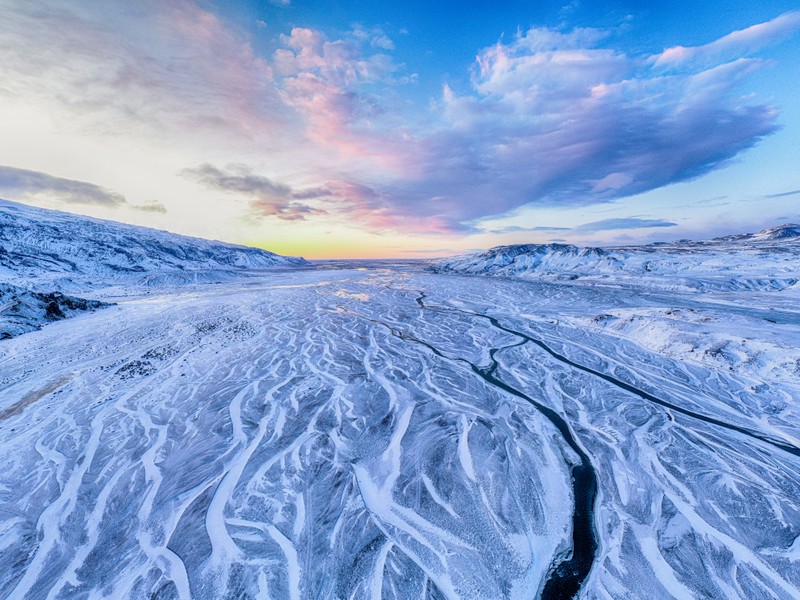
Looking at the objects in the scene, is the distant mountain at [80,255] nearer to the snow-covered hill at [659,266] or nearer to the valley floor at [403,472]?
the valley floor at [403,472]

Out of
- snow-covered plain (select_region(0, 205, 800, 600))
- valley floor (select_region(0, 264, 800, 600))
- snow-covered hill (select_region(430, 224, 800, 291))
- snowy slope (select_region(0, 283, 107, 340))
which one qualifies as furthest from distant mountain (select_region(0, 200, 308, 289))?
snow-covered hill (select_region(430, 224, 800, 291))

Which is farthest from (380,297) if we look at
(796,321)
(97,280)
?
(97,280)

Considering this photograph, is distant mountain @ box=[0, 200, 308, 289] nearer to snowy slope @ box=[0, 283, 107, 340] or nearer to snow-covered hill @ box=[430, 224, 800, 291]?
snowy slope @ box=[0, 283, 107, 340]

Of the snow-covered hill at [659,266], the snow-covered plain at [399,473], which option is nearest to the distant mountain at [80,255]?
the snow-covered plain at [399,473]

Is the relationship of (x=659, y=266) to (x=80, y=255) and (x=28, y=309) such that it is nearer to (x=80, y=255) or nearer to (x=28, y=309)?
(x=28, y=309)

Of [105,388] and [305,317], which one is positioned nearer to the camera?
[105,388]

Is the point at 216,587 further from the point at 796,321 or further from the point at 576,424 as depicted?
the point at 796,321
